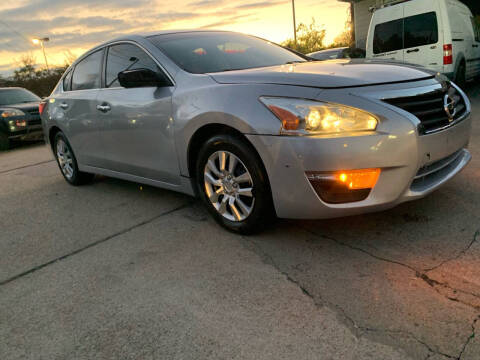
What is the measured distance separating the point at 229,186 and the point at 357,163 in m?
0.98

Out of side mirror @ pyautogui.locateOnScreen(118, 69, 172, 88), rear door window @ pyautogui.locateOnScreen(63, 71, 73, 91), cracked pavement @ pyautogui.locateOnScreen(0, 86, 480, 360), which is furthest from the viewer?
rear door window @ pyautogui.locateOnScreen(63, 71, 73, 91)

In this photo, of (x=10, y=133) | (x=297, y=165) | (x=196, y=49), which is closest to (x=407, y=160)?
(x=297, y=165)

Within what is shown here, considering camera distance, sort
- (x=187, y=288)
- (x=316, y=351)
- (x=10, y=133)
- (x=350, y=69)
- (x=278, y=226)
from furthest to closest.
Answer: (x=10, y=133) → (x=278, y=226) → (x=350, y=69) → (x=187, y=288) → (x=316, y=351)

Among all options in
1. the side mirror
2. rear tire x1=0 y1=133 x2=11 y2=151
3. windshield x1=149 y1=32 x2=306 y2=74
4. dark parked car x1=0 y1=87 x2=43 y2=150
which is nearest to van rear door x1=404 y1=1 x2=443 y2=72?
windshield x1=149 y1=32 x2=306 y2=74

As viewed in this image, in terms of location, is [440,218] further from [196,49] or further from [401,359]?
[196,49]

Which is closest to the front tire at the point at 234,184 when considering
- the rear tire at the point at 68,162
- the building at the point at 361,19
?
the rear tire at the point at 68,162

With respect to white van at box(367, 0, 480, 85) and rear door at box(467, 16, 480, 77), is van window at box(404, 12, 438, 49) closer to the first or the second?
white van at box(367, 0, 480, 85)

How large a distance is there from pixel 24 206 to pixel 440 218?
13.4ft

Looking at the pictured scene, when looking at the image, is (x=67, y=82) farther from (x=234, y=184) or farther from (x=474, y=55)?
(x=474, y=55)

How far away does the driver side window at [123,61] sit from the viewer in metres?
3.63

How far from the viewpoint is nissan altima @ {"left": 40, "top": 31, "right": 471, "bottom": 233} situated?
8.04ft

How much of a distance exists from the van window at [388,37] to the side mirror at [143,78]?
6.70m

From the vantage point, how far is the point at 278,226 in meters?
3.16

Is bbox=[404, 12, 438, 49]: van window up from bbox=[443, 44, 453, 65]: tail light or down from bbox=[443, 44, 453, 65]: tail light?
up
